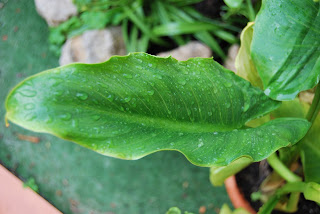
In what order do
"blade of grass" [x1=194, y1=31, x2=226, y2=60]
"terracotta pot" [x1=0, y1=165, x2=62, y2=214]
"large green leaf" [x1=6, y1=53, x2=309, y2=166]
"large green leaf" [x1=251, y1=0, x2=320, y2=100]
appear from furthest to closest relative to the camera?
"blade of grass" [x1=194, y1=31, x2=226, y2=60] → "terracotta pot" [x1=0, y1=165, x2=62, y2=214] → "large green leaf" [x1=251, y1=0, x2=320, y2=100] → "large green leaf" [x1=6, y1=53, x2=309, y2=166]

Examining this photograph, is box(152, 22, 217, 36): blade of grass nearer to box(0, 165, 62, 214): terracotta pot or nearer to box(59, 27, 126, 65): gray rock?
box(59, 27, 126, 65): gray rock

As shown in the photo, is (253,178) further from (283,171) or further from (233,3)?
(233,3)

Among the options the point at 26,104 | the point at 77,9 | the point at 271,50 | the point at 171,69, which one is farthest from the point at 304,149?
the point at 77,9

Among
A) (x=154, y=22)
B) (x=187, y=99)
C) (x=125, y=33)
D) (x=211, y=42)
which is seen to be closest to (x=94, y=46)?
(x=125, y=33)

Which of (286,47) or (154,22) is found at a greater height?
Answer: (286,47)

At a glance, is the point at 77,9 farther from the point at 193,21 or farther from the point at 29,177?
the point at 29,177

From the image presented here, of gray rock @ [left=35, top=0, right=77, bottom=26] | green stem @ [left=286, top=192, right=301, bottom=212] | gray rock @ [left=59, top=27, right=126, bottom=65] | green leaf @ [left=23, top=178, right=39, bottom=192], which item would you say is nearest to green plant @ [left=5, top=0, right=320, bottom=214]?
green stem @ [left=286, top=192, right=301, bottom=212]

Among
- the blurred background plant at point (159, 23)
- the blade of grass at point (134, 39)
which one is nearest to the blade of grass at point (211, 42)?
the blurred background plant at point (159, 23)

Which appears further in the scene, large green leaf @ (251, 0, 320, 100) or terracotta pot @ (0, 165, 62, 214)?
terracotta pot @ (0, 165, 62, 214)

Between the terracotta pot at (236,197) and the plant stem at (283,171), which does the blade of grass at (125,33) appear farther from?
the plant stem at (283,171)
